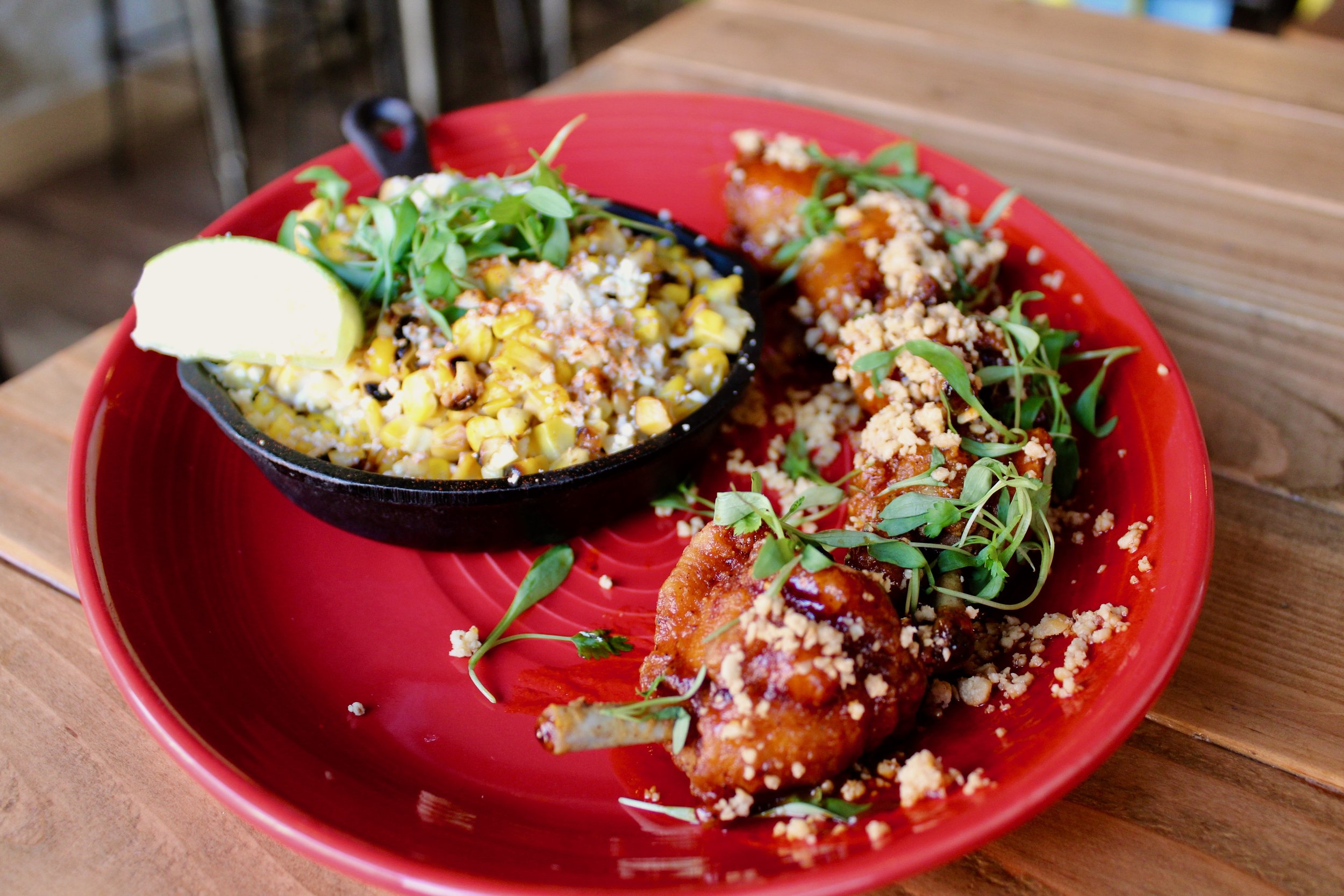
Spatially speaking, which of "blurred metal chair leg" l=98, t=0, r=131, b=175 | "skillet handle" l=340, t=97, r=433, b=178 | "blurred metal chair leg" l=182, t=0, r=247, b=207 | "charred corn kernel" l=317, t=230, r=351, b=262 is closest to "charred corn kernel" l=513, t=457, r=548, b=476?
"charred corn kernel" l=317, t=230, r=351, b=262

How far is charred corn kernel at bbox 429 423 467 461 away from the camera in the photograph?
158 centimetres

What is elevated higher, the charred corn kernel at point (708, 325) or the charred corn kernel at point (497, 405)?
the charred corn kernel at point (708, 325)

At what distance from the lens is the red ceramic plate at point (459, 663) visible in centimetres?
110

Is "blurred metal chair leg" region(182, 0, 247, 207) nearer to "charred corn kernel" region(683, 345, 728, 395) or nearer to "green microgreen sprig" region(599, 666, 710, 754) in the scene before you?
"charred corn kernel" region(683, 345, 728, 395)

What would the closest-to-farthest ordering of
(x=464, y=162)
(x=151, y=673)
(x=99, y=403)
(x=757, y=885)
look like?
(x=757, y=885)
(x=151, y=673)
(x=99, y=403)
(x=464, y=162)

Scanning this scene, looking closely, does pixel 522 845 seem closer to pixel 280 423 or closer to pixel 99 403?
pixel 280 423

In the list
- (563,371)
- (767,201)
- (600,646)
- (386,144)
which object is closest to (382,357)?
(563,371)

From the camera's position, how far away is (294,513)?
1.70m

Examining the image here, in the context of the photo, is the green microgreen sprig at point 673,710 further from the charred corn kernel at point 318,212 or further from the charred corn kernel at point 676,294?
the charred corn kernel at point 318,212

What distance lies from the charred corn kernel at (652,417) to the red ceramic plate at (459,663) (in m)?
0.20

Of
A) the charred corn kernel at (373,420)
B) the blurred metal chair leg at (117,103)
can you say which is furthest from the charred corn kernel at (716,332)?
the blurred metal chair leg at (117,103)

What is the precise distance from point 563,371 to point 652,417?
0.57ft

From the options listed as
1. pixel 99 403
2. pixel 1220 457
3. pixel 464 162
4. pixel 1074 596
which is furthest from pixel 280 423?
pixel 1220 457

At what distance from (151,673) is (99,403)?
63 centimetres
